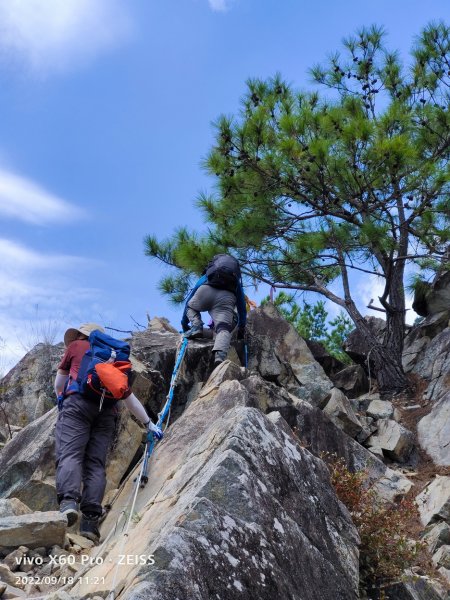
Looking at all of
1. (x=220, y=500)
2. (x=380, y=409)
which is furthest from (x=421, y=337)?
(x=220, y=500)

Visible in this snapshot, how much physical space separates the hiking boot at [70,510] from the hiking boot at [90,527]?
0.08 metres

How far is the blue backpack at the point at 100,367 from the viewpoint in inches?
251

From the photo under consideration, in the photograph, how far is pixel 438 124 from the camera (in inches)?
504

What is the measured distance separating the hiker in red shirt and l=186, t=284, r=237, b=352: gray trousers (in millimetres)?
2937

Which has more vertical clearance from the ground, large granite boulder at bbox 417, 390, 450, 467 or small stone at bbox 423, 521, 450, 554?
large granite boulder at bbox 417, 390, 450, 467

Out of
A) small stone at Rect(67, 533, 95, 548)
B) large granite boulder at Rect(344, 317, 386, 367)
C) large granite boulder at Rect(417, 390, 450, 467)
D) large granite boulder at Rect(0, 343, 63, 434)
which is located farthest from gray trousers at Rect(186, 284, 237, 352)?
small stone at Rect(67, 533, 95, 548)

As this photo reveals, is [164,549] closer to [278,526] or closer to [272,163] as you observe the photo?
[278,526]

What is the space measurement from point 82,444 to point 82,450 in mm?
52

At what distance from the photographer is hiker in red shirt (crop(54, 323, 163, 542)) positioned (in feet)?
19.4

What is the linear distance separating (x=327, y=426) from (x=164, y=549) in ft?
16.9

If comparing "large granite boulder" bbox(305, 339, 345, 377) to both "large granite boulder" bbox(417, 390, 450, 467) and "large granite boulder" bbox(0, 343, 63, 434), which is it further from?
"large granite boulder" bbox(0, 343, 63, 434)

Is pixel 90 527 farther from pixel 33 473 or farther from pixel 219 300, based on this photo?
pixel 219 300

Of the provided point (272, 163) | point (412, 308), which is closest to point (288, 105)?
point (272, 163)

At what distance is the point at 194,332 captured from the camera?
1016 centimetres
